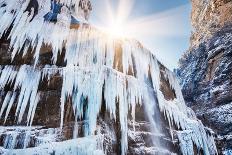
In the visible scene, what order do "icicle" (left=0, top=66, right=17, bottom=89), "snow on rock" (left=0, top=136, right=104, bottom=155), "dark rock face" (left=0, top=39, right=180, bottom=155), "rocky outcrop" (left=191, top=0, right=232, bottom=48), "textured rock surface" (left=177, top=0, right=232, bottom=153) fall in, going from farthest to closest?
1. "rocky outcrop" (left=191, top=0, right=232, bottom=48)
2. "textured rock surface" (left=177, top=0, right=232, bottom=153)
3. "icicle" (left=0, top=66, right=17, bottom=89)
4. "dark rock face" (left=0, top=39, right=180, bottom=155)
5. "snow on rock" (left=0, top=136, right=104, bottom=155)

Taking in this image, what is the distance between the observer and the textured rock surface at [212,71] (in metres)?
17.3

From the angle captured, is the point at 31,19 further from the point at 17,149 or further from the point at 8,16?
the point at 17,149

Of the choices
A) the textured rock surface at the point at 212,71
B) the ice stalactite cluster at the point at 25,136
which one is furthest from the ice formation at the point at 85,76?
the textured rock surface at the point at 212,71

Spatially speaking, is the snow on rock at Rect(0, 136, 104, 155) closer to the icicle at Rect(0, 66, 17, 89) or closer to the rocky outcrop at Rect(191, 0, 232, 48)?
the icicle at Rect(0, 66, 17, 89)

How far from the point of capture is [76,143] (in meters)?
8.18

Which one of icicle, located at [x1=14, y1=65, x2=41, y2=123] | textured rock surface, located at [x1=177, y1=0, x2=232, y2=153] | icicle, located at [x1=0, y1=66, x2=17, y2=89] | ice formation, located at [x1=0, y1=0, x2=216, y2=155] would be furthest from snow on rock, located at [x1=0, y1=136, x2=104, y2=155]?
textured rock surface, located at [x1=177, y1=0, x2=232, y2=153]

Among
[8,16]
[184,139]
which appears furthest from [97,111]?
[8,16]

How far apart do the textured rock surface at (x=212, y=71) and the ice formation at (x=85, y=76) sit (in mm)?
5923

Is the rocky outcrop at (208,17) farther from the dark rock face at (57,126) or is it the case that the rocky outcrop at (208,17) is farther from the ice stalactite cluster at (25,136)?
the ice stalactite cluster at (25,136)

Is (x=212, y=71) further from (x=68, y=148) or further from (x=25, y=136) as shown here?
(x=25, y=136)

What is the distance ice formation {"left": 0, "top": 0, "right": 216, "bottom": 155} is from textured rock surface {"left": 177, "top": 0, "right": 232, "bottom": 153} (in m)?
5.92

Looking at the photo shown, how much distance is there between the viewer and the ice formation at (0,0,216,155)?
892 cm

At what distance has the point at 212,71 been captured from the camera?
20.0 metres

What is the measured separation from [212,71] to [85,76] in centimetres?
1334
